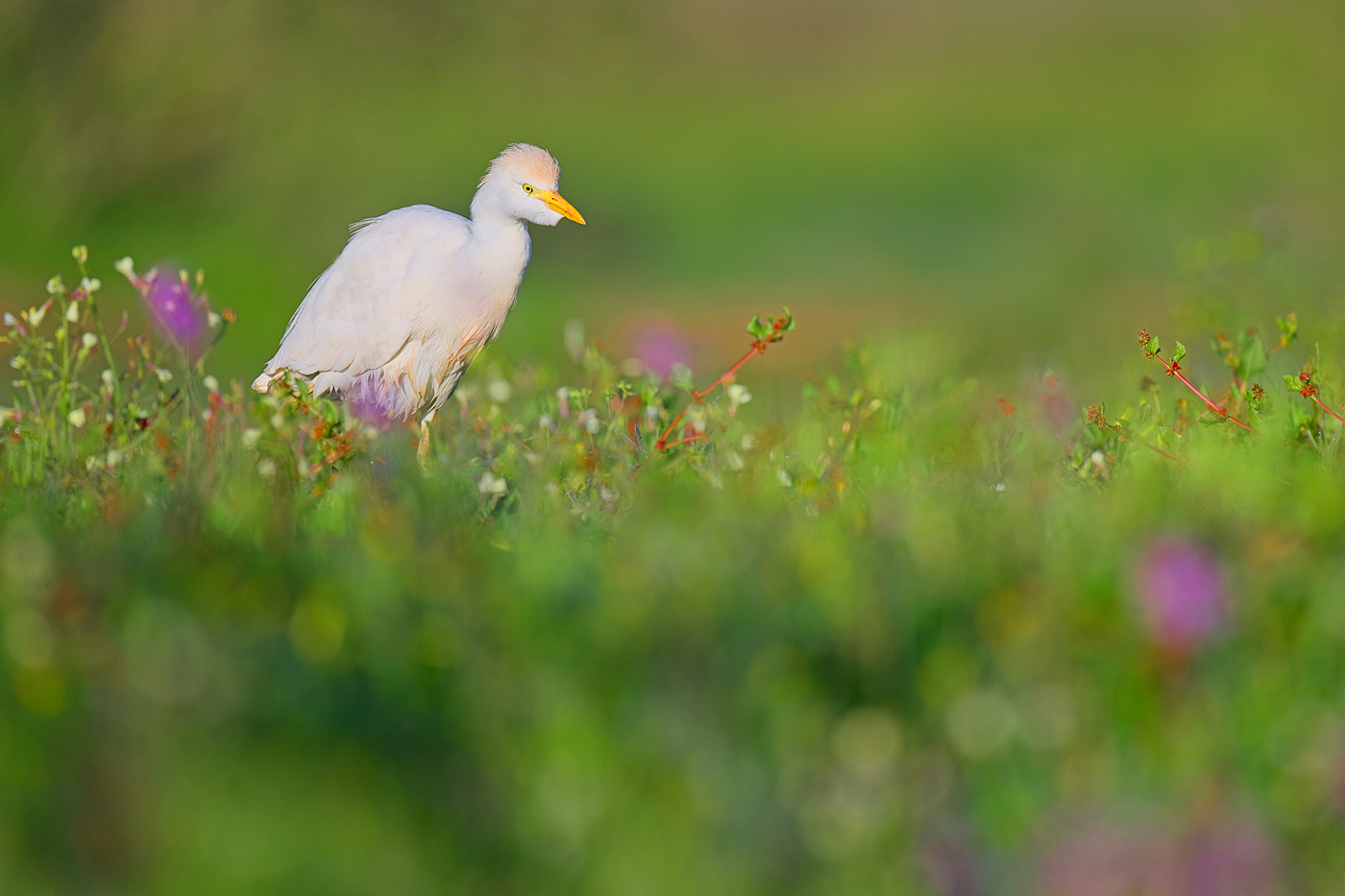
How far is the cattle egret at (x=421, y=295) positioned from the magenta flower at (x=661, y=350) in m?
0.46

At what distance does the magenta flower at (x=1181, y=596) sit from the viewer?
7.43 ft

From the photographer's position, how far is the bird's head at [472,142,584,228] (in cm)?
460

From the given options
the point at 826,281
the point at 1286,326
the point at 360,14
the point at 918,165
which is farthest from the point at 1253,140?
the point at 1286,326

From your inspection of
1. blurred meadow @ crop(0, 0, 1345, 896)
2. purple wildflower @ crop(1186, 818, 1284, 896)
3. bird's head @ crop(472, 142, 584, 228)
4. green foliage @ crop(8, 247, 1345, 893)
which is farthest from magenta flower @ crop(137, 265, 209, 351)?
purple wildflower @ crop(1186, 818, 1284, 896)

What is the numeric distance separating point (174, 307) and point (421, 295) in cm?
112

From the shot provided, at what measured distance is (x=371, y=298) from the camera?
4992 millimetres

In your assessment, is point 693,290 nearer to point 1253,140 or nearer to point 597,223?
point 597,223

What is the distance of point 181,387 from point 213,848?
1.99 meters

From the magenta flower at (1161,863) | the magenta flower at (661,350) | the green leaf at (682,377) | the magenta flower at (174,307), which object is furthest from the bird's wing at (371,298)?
the magenta flower at (1161,863)

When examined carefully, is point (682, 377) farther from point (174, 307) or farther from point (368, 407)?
point (174, 307)

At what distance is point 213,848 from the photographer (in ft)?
7.07

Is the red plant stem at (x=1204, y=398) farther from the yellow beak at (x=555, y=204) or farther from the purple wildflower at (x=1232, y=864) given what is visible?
the yellow beak at (x=555, y=204)

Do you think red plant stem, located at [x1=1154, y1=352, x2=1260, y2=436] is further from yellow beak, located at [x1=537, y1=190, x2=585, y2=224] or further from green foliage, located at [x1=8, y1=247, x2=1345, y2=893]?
yellow beak, located at [x1=537, y1=190, x2=585, y2=224]

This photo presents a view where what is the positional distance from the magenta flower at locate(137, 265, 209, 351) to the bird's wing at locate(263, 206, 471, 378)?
83cm
